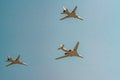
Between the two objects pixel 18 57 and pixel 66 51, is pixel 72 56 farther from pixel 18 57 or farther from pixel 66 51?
pixel 18 57

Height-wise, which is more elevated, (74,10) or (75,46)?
(74,10)

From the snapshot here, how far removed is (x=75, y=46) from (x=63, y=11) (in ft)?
51.5

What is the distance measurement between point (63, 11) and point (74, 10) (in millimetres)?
5799

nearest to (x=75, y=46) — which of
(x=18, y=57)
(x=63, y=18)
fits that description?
(x=63, y=18)

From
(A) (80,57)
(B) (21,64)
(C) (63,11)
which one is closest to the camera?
(C) (63,11)

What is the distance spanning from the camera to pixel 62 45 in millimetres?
125812

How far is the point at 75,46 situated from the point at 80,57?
6124 millimetres

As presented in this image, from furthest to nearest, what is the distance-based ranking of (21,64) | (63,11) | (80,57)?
(21,64) < (80,57) < (63,11)

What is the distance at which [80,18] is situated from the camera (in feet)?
418

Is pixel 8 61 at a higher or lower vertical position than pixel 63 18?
lower

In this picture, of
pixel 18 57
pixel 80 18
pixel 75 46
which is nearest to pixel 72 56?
pixel 75 46

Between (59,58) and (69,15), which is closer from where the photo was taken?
(69,15)

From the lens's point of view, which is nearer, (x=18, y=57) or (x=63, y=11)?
(x=63, y=11)

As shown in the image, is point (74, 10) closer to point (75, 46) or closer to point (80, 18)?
point (80, 18)
